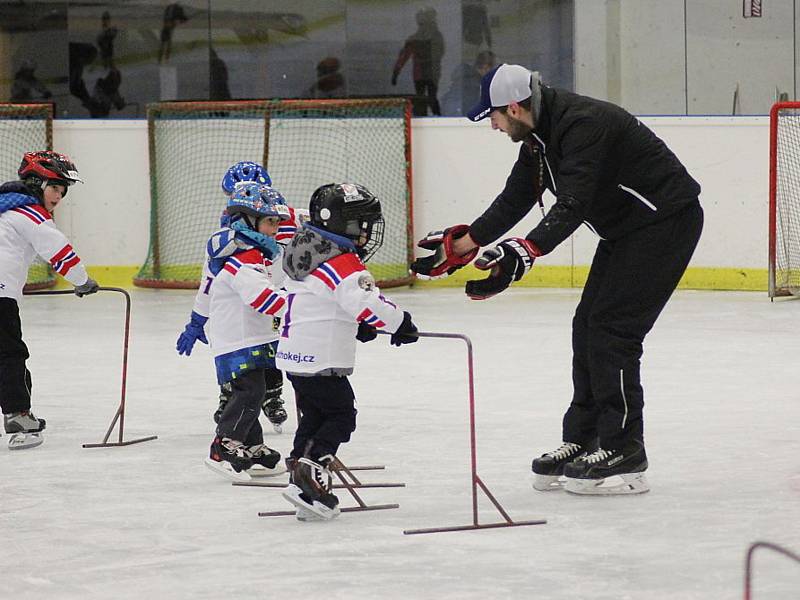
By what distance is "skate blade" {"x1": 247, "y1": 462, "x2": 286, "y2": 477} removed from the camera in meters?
4.84

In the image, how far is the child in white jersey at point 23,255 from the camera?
540 cm

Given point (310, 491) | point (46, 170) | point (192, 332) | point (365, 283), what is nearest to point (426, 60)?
point (46, 170)

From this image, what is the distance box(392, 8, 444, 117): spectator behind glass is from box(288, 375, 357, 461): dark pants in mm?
9943

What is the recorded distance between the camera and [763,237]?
10375mm

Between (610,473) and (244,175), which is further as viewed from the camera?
(244,175)

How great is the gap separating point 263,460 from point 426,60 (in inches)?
379

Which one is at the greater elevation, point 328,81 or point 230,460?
point 328,81

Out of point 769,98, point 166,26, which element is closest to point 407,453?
point 769,98

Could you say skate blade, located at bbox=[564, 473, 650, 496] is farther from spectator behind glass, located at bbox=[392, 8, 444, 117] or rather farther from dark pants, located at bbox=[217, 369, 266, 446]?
spectator behind glass, located at bbox=[392, 8, 444, 117]

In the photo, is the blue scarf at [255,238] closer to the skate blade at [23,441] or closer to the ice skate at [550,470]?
the ice skate at [550,470]

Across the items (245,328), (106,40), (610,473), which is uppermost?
(106,40)

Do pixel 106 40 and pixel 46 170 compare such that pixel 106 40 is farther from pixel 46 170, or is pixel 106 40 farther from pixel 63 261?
pixel 63 261

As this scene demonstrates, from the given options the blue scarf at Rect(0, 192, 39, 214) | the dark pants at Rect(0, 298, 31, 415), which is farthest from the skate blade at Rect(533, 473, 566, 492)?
the blue scarf at Rect(0, 192, 39, 214)

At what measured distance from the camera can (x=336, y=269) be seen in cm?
408
